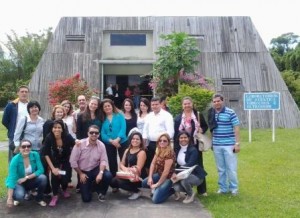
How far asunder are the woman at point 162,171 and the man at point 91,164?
0.70m

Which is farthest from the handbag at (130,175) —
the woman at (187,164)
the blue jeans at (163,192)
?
the woman at (187,164)

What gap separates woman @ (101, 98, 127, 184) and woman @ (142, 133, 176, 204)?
735 millimetres

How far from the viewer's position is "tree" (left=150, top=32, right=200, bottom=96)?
17.9 metres

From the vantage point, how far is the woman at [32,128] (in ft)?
23.6

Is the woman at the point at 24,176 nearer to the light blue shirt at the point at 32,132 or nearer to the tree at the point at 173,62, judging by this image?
the light blue shirt at the point at 32,132

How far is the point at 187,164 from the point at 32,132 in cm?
258

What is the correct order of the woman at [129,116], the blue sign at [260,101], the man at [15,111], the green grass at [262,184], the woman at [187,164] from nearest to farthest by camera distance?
the green grass at [262,184] → the woman at [187,164] → the man at [15,111] → the woman at [129,116] → the blue sign at [260,101]

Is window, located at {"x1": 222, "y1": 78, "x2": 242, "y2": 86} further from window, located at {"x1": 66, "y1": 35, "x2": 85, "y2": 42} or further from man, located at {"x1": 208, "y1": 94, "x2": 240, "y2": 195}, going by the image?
man, located at {"x1": 208, "y1": 94, "x2": 240, "y2": 195}

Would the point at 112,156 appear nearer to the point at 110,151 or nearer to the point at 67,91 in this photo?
the point at 110,151

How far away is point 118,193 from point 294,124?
14.8 meters

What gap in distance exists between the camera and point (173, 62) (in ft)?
58.6

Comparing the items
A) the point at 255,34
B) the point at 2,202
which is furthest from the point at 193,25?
the point at 2,202

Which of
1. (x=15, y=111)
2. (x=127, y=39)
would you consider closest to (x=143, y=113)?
(x=15, y=111)

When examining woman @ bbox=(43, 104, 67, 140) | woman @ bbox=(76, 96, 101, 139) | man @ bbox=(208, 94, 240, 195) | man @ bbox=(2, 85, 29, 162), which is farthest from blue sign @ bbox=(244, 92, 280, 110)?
man @ bbox=(2, 85, 29, 162)
